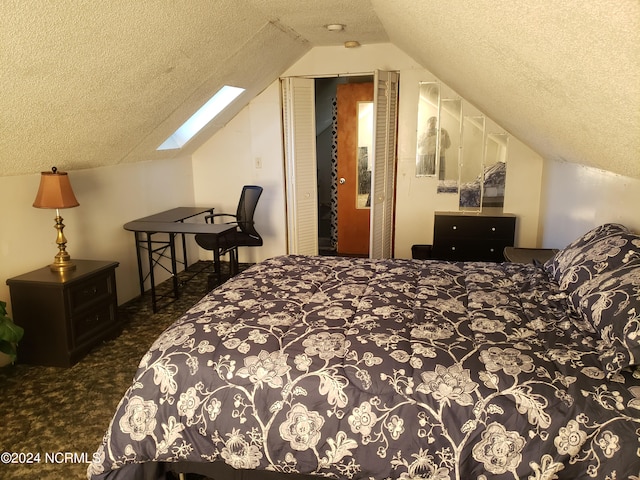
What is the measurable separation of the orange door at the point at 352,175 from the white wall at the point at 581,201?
6.46 feet

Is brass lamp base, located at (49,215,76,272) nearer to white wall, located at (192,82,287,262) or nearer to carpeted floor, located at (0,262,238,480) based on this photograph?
carpeted floor, located at (0,262,238,480)

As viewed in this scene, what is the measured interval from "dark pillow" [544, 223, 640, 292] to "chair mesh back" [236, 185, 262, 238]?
9.40 feet

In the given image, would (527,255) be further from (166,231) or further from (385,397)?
(166,231)

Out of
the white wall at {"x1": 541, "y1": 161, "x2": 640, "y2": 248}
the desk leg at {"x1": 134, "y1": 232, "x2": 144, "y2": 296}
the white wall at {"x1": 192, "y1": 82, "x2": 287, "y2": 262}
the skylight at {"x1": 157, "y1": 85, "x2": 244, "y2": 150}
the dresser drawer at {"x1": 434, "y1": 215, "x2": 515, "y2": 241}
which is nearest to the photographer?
the white wall at {"x1": 541, "y1": 161, "x2": 640, "y2": 248}

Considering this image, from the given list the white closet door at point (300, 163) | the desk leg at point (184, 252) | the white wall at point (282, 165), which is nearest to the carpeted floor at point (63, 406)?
the desk leg at point (184, 252)

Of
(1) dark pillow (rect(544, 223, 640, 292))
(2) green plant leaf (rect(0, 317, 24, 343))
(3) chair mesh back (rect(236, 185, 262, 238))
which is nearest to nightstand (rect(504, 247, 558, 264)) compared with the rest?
(1) dark pillow (rect(544, 223, 640, 292))

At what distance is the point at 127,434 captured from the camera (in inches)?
74.5

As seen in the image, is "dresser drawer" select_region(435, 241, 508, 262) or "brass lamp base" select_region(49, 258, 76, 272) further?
"dresser drawer" select_region(435, 241, 508, 262)

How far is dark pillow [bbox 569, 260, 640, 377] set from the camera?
1692 millimetres

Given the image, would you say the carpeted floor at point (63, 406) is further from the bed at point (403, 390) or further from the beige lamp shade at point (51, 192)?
the beige lamp shade at point (51, 192)

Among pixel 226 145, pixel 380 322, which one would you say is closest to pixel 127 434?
pixel 380 322

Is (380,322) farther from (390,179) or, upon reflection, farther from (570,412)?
(390,179)

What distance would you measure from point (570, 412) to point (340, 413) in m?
0.78

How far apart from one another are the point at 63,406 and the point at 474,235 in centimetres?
366
